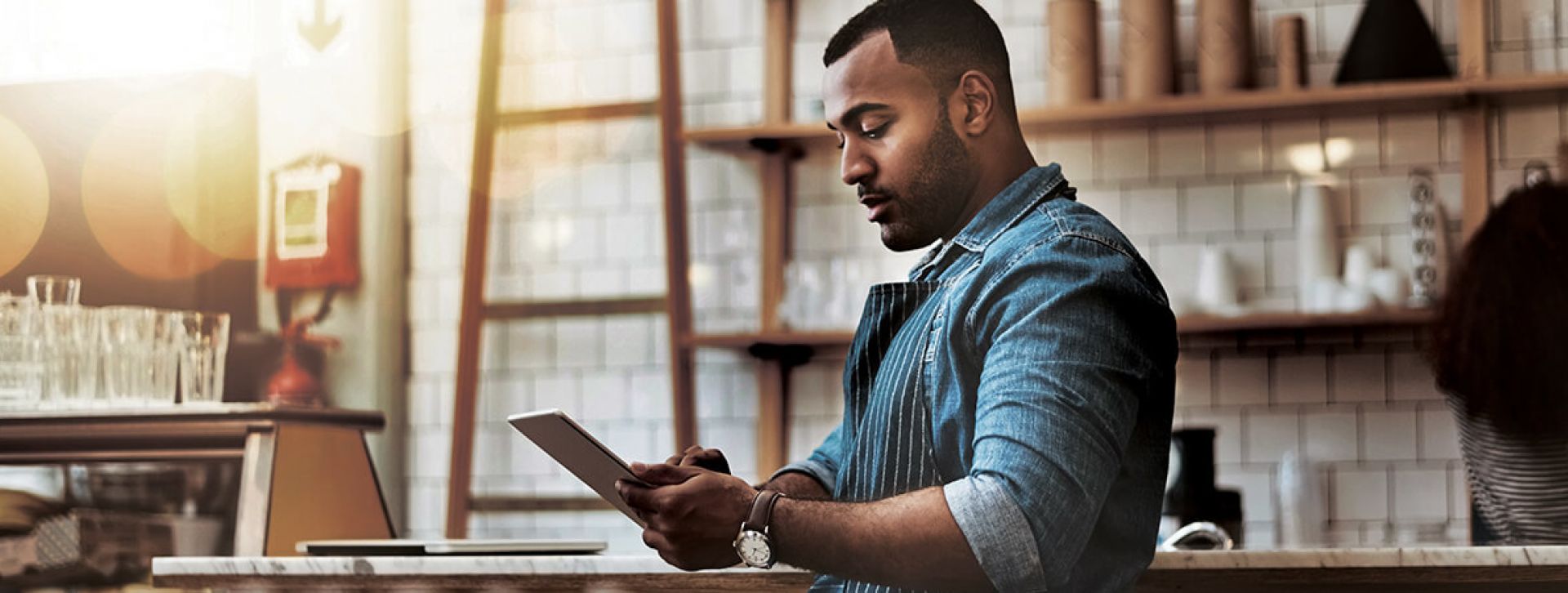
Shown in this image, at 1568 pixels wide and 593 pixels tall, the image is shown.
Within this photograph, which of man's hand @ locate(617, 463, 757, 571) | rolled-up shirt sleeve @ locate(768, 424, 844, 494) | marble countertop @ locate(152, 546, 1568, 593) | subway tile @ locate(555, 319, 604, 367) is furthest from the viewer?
subway tile @ locate(555, 319, 604, 367)

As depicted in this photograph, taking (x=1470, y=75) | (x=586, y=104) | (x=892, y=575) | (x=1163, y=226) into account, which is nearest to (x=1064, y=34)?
(x=1163, y=226)

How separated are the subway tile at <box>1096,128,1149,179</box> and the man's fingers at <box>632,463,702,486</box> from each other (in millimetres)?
3088

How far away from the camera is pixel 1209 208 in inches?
171

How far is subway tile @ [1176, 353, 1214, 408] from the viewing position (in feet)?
14.2

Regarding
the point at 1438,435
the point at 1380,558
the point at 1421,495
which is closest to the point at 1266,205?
the point at 1438,435

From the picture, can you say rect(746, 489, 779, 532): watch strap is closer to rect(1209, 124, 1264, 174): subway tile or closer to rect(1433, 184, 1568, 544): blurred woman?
rect(1433, 184, 1568, 544): blurred woman

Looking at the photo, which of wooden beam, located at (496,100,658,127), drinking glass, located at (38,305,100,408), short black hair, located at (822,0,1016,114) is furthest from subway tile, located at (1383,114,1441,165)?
drinking glass, located at (38,305,100,408)

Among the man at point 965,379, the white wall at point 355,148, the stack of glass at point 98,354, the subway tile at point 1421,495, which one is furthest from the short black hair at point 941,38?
the white wall at point 355,148

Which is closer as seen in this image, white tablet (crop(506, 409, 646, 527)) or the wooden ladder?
white tablet (crop(506, 409, 646, 527))

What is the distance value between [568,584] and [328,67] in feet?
10.3

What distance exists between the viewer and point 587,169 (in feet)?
16.0

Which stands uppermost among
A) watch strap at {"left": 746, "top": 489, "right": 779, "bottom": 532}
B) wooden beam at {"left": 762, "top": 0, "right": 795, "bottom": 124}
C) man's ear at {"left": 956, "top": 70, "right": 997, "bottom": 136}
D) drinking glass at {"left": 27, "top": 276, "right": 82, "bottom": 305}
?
wooden beam at {"left": 762, "top": 0, "right": 795, "bottom": 124}

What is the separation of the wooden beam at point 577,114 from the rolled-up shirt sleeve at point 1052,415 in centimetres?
329

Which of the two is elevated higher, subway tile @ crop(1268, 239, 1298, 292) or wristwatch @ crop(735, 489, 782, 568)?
subway tile @ crop(1268, 239, 1298, 292)
